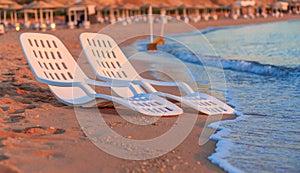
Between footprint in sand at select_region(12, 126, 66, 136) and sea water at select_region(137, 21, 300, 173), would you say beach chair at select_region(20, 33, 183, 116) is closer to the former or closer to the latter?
sea water at select_region(137, 21, 300, 173)

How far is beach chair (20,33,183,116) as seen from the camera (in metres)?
5.09

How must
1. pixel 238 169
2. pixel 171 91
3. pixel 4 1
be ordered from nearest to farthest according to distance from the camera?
pixel 238 169
pixel 171 91
pixel 4 1

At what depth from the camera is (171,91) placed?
7121 millimetres

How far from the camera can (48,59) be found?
5.79 m

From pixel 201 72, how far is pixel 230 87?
8.56 feet

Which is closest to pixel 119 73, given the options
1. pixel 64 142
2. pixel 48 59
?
pixel 48 59

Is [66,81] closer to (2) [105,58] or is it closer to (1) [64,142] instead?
(2) [105,58]

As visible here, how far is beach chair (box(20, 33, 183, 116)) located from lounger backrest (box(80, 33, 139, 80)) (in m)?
0.27

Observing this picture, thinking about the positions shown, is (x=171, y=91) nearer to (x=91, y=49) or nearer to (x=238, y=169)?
(x=91, y=49)

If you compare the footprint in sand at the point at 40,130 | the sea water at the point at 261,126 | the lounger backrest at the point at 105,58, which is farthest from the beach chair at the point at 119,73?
the footprint in sand at the point at 40,130

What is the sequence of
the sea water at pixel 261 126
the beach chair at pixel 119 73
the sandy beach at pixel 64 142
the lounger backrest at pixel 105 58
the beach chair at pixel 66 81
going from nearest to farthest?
the sandy beach at pixel 64 142
the sea water at pixel 261 126
the beach chair at pixel 66 81
the beach chair at pixel 119 73
the lounger backrest at pixel 105 58

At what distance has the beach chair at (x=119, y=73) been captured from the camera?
5.44 m

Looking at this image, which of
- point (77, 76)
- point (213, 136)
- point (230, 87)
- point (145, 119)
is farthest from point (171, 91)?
point (213, 136)

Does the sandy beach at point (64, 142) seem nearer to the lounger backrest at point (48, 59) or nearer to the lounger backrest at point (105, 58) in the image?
the lounger backrest at point (48, 59)
